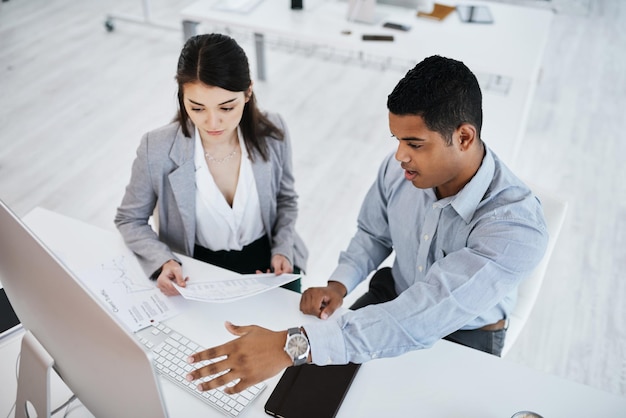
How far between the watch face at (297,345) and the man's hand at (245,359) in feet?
0.04

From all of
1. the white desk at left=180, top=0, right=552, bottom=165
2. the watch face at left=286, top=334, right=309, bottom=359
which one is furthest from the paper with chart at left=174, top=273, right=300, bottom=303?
the white desk at left=180, top=0, right=552, bottom=165

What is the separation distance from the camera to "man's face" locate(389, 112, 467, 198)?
130 cm

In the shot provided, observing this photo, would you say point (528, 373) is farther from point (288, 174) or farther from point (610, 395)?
point (288, 174)

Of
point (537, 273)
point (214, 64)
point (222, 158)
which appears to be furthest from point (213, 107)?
point (537, 273)

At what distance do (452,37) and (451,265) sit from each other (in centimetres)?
195

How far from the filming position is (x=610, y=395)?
4.08 feet

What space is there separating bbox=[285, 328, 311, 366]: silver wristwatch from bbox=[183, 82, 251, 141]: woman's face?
2.25 feet

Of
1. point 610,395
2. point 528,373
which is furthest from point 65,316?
point 610,395

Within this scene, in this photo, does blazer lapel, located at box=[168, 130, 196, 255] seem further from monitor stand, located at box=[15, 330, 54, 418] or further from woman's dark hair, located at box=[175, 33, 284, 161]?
monitor stand, located at box=[15, 330, 54, 418]

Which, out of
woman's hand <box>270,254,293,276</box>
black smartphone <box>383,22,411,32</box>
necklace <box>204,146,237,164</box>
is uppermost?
black smartphone <box>383,22,411,32</box>

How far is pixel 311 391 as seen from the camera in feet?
4.03

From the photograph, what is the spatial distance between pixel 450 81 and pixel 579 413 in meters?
0.76

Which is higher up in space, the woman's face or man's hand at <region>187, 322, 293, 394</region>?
the woman's face

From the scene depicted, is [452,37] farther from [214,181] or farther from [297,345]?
[297,345]
